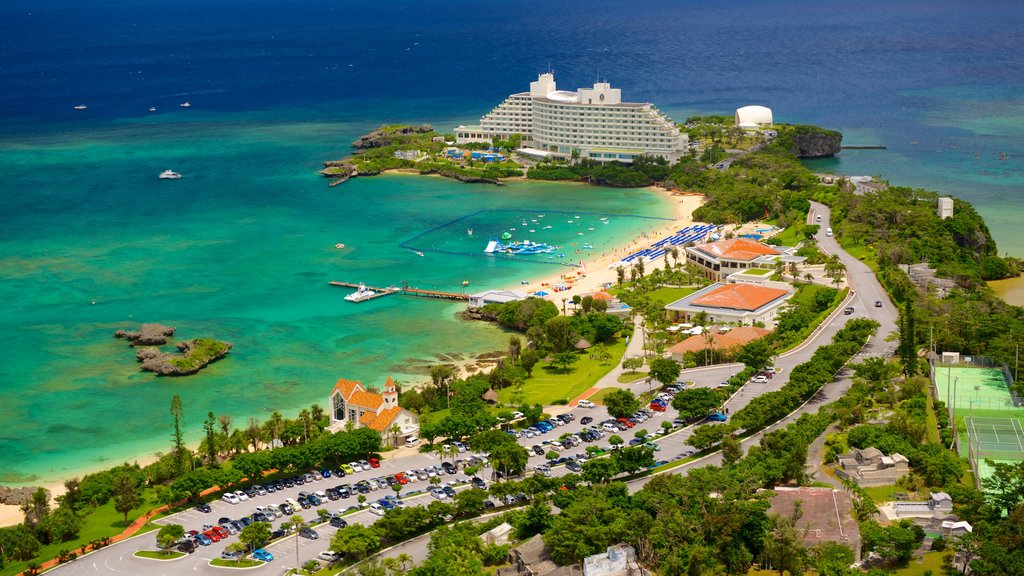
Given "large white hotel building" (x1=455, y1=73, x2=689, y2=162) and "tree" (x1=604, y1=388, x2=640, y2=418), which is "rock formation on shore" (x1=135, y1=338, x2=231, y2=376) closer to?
"tree" (x1=604, y1=388, x2=640, y2=418)

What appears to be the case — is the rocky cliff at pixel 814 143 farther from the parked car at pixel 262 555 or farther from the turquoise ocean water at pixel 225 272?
the parked car at pixel 262 555

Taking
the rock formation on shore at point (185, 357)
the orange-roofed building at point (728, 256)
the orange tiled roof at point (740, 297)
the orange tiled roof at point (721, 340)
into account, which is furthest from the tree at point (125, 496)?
the orange-roofed building at point (728, 256)

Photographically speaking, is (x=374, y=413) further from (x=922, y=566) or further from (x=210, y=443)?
(x=922, y=566)

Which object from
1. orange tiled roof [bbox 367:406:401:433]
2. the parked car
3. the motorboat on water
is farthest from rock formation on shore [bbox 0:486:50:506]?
the motorboat on water

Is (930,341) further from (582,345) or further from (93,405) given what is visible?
(93,405)

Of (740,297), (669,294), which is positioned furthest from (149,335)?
(740,297)

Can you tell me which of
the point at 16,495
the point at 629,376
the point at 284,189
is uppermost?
the point at 284,189
